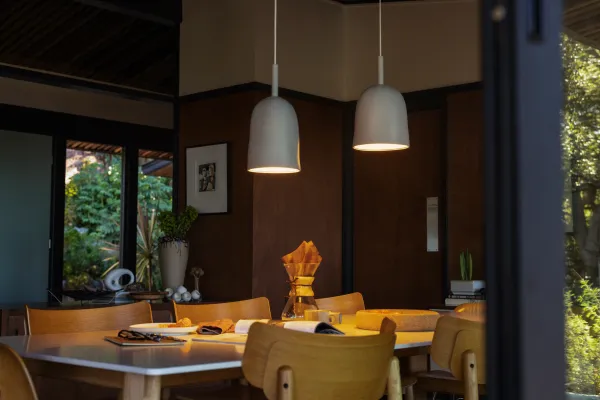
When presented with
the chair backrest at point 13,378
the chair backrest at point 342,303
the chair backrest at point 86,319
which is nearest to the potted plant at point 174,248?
the chair backrest at point 342,303

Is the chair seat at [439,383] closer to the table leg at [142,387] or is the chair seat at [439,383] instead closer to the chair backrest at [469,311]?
the chair backrest at [469,311]

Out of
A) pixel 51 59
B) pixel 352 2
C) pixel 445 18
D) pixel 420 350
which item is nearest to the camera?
pixel 420 350

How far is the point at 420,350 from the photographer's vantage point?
113 inches

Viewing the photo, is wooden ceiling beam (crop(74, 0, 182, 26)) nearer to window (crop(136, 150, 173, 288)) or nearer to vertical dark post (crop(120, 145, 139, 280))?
vertical dark post (crop(120, 145, 139, 280))

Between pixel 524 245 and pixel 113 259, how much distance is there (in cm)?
737

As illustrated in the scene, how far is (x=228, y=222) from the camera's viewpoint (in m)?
5.67

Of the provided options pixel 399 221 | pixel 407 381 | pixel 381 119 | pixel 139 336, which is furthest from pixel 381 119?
pixel 399 221

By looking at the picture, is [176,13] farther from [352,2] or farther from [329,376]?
[329,376]

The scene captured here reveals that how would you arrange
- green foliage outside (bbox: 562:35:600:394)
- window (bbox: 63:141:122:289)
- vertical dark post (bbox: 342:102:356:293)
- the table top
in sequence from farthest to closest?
window (bbox: 63:141:122:289)
vertical dark post (bbox: 342:102:356:293)
the table top
green foliage outside (bbox: 562:35:600:394)

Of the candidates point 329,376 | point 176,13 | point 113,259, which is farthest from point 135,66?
point 329,376

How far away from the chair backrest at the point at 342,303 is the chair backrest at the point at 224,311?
1.25ft

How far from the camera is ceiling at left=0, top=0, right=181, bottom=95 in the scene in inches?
236

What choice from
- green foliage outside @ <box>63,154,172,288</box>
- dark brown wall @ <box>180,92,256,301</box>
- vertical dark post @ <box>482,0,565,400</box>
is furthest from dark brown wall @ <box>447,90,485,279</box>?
vertical dark post @ <box>482,0,565,400</box>

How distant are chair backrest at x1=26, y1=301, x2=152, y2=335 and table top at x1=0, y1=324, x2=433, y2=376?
0.19 meters
